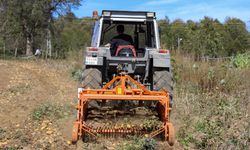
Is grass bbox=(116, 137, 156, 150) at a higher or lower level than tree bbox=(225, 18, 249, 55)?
lower

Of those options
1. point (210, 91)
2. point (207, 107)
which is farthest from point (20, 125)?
point (210, 91)

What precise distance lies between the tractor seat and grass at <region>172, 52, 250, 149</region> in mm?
1529

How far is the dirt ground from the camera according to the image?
6.23 metres

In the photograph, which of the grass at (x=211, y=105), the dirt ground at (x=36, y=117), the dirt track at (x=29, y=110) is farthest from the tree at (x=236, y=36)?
the dirt ground at (x=36, y=117)

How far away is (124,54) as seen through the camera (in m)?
8.07

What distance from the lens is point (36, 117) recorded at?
818 centimetres

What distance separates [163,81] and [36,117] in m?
2.64

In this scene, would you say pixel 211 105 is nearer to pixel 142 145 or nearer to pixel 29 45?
pixel 142 145

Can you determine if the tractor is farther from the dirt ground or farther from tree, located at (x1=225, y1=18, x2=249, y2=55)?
tree, located at (x1=225, y1=18, x2=249, y2=55)

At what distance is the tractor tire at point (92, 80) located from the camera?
23.8ft

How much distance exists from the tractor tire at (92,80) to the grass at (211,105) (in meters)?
1.54

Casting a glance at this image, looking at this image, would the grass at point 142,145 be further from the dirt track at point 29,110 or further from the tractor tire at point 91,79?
the tractor tire at point 91,79

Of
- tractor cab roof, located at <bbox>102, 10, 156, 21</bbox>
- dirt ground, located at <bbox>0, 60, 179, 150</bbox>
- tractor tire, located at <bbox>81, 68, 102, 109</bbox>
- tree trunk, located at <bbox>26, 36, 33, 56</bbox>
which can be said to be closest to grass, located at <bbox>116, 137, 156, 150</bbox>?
dirt ground, located at <bbox>0, 60, 179, 150</bbox>

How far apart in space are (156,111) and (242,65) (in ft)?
24.6
